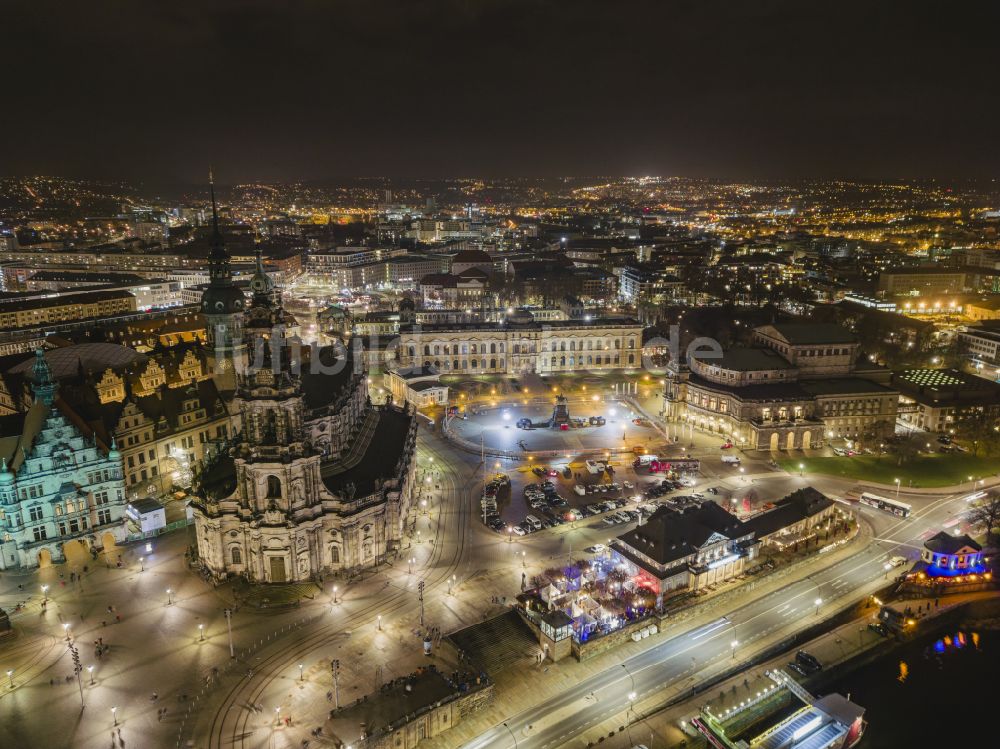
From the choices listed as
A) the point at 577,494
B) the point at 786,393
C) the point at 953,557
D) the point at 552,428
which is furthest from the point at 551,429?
the point at 953,557

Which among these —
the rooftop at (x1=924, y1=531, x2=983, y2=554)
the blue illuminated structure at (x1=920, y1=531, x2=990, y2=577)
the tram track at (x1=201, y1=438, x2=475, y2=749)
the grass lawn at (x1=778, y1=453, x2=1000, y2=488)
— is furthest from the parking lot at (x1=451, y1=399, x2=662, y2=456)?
the blue illuminated structure at (x1=920, y1=531, x2=990, y2=577)

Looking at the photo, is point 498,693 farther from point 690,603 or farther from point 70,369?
point 70,369

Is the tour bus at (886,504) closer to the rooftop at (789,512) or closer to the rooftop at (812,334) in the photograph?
the rooftop at (789,512)

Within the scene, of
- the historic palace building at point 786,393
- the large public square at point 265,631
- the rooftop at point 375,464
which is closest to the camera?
the large public square at point 265,631

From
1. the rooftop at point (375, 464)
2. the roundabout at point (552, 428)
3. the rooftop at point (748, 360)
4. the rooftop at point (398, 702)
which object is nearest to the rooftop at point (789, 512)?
the roundabout at point (552, 428)

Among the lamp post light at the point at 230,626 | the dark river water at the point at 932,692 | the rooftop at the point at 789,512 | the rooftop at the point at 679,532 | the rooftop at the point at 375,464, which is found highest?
the rooftop at the point at 375,464

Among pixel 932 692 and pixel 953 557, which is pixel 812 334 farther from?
pixel 932 692

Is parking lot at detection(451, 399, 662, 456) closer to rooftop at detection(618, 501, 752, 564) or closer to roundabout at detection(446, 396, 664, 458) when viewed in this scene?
roundabout at detection(446, 396, 664, 458)
